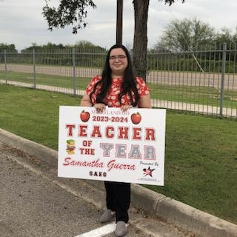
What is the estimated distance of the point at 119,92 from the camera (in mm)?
3578

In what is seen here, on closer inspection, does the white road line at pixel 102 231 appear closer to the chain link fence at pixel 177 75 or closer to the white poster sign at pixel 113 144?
the white poster sign at pixel 113 144

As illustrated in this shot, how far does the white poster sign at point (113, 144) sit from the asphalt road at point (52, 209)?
1.70 feet

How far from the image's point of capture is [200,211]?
12.1 ft

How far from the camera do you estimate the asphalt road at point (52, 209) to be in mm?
3729

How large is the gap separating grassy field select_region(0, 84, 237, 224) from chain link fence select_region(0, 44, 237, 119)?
1271mm

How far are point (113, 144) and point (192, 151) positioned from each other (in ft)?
8.60

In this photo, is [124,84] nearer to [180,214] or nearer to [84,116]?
[84,116]

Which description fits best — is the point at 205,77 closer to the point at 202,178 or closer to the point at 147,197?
the point at 202,178

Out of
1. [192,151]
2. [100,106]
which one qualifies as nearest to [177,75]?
[192,151]

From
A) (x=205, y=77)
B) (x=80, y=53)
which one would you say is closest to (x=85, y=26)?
(x=205, y=77)

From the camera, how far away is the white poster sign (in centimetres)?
356

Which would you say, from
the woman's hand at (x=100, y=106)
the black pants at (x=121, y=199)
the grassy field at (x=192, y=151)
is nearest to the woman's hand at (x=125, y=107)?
the woman's hand at (x=100, y=106)

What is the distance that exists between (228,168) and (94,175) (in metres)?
2.21

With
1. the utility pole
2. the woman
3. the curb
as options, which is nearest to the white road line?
the woman
